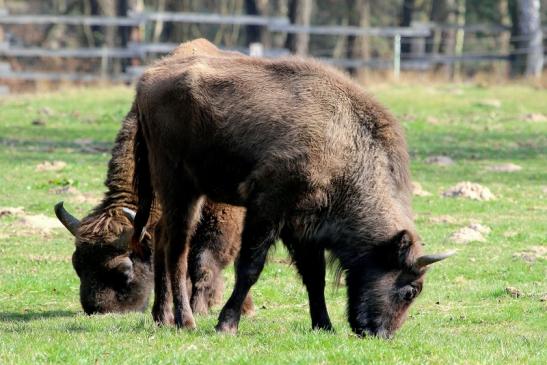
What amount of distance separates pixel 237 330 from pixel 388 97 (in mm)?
19900

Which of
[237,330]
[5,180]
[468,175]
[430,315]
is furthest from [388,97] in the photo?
[237,330]

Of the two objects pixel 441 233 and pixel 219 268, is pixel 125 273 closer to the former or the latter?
pixel 219 268

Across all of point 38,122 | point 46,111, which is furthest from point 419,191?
point 46,111

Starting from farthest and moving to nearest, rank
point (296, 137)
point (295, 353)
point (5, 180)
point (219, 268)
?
1. point (5, 180)
2. point (219, 268)
3. point (296, 137)
4. point (295, 353)

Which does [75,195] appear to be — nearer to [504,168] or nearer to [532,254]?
[532,254]

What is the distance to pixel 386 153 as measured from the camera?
878 cm

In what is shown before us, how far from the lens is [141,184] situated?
1002 cm

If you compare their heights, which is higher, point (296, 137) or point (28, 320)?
point (296, 137)

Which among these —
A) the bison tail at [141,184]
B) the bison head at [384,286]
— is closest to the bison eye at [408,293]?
the bison head at [384,286]

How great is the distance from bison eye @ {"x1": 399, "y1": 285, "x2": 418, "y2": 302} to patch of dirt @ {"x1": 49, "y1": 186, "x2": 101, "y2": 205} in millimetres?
8346

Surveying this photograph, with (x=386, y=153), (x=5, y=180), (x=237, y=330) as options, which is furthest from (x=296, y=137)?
(x=5, y=180)

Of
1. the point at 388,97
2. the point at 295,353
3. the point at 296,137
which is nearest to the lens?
the point at 295,353

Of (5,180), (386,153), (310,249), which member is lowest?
(5,180)

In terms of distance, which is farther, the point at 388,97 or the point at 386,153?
the point at 388,97
